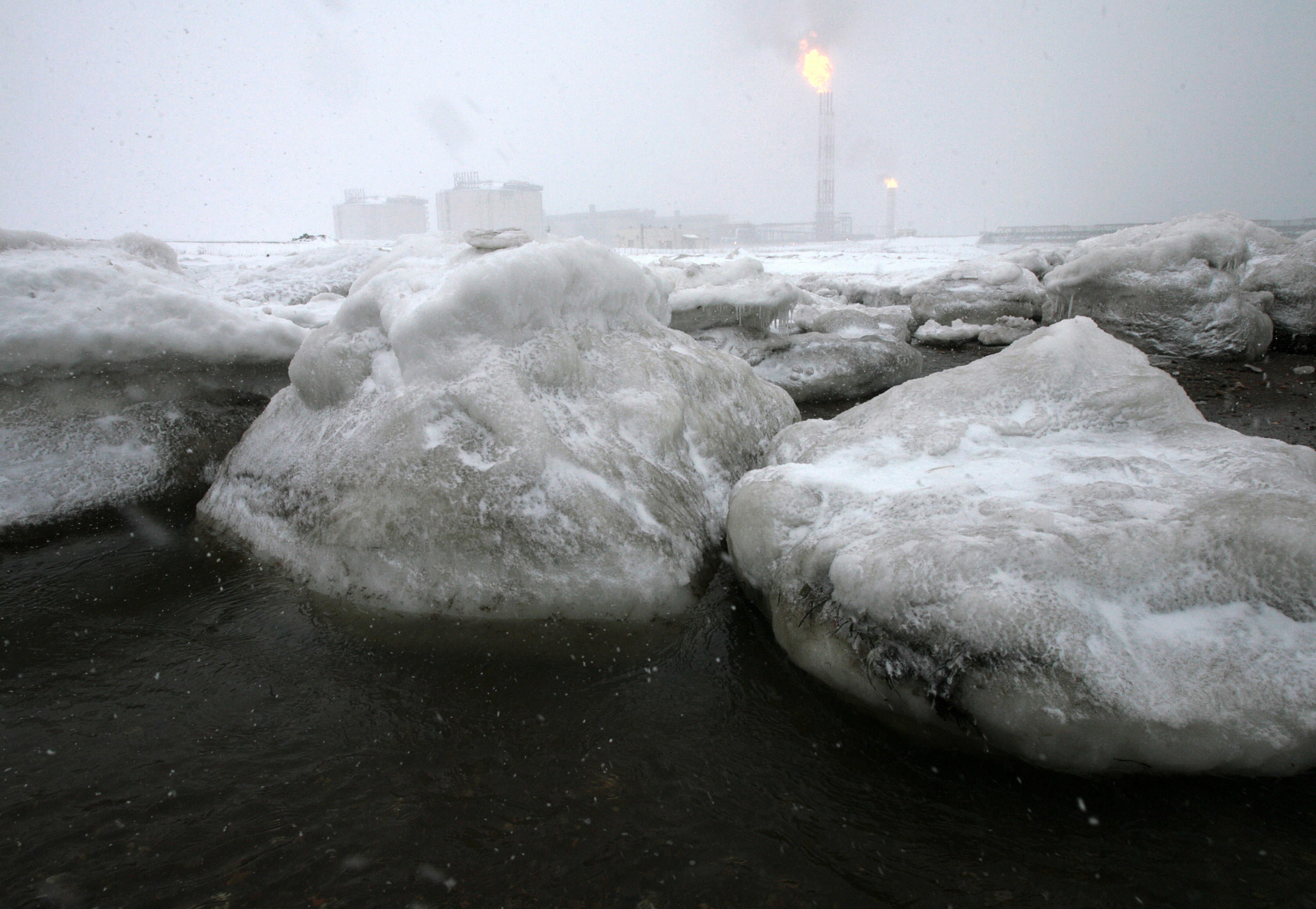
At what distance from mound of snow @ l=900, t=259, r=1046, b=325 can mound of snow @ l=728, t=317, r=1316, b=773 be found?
9.05 meters

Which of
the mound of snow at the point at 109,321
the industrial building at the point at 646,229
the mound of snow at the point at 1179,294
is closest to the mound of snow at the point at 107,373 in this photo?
the mound of snow at the point at 109,321

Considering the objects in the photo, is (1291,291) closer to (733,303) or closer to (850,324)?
(850,324)

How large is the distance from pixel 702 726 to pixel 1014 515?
1.52 m

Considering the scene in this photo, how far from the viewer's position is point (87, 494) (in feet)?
14.1

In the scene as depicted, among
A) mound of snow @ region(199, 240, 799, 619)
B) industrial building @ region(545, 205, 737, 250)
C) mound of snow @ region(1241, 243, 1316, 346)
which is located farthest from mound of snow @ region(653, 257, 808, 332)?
industrial building @ region(545, 205, 737, 250)

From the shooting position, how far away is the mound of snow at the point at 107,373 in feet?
13.7

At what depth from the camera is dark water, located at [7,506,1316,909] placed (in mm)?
2021

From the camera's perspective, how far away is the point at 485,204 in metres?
33.1

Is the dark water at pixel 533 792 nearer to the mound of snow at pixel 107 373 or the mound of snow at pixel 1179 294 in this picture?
the mound of snow at pixel 107 373

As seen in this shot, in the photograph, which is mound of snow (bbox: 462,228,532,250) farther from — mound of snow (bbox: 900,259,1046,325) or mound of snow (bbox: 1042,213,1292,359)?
mound of snow (bbox: 900,259,1046,325)

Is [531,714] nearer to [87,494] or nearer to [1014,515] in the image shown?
[1014,515]

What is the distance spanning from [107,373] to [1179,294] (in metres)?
11.5

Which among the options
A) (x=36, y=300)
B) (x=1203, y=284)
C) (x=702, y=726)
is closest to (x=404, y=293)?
(x=36, y=300)

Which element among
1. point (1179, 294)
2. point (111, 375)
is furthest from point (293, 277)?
point (1179, 294)
